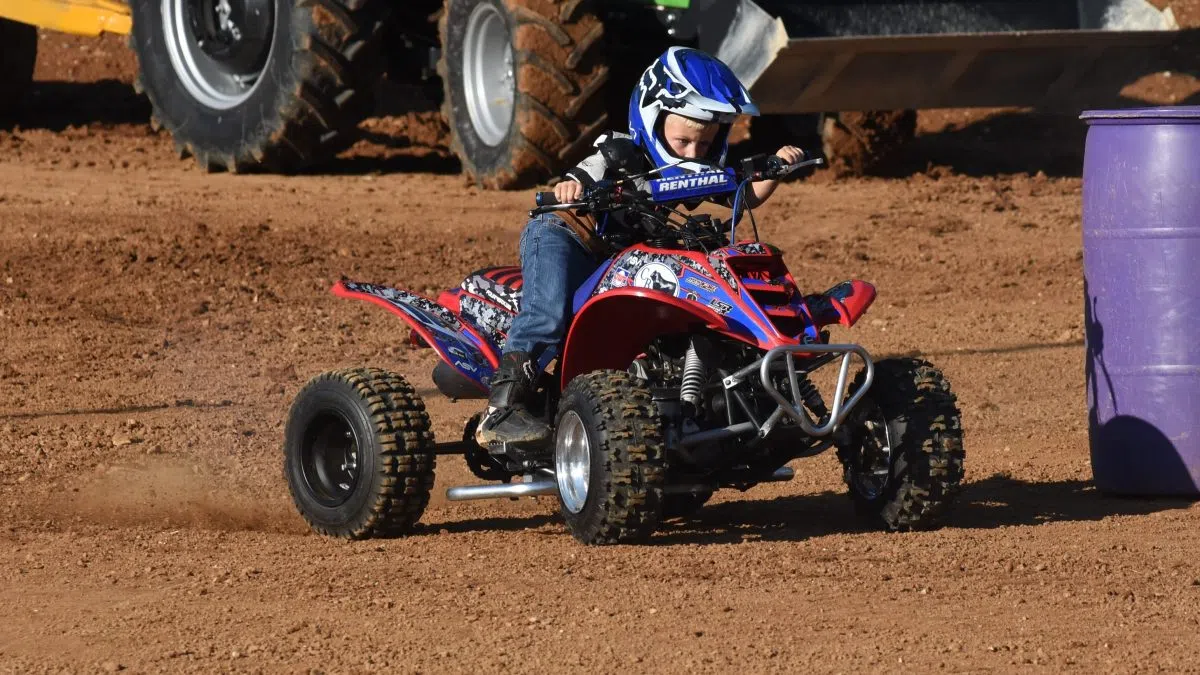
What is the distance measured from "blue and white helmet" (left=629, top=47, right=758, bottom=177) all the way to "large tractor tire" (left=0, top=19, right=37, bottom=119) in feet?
39.4

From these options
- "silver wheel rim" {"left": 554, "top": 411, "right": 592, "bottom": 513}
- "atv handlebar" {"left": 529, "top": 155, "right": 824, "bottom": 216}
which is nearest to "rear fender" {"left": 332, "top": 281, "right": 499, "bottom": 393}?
"silver wheel rim" {"left": 554, "top": 411, "right": 592, "bottom": 513}

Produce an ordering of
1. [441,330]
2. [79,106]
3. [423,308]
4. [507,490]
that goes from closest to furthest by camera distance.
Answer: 1. [507,490]
2. [441,330]
3. [423,308]
4. [79,106]

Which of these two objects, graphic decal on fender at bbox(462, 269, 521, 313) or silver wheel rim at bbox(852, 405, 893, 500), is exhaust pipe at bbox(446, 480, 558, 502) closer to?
graphic decal on fender at bbox(462, 269, 521, 313)

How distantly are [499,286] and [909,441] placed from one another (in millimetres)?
1617

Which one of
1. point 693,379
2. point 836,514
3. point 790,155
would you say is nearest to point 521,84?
point 836,514

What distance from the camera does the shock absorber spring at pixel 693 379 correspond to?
653cm

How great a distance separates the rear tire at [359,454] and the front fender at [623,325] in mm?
583

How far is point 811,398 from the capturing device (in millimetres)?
6594

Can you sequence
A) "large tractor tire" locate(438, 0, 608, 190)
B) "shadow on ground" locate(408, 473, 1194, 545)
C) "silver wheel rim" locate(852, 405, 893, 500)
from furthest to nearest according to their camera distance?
"large tractor tire" locate(438, 0, 608, 190), "shadow on ground" locate(408, 473, 1194, 545), "silver wheel rim" locate(852, 405, 893, 500)

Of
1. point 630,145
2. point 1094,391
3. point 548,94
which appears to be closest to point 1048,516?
point 1094,391

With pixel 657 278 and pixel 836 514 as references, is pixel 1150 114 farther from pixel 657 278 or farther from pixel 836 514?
pixel 657 278

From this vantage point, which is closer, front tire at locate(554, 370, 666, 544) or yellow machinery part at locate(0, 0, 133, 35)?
front tire at locate(554, 370, 666, 544)

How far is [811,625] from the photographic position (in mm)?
5461

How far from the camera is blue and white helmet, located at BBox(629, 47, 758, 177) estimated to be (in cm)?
671
